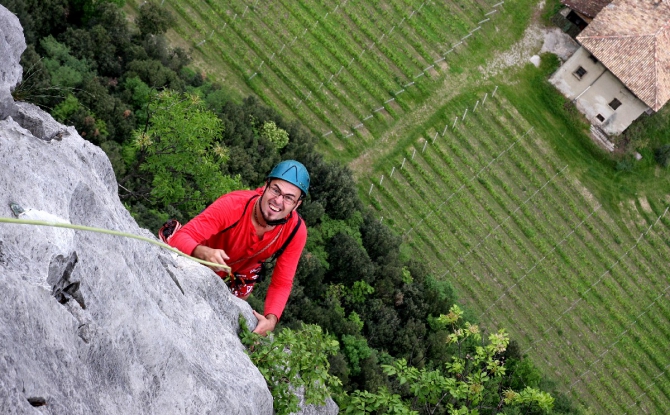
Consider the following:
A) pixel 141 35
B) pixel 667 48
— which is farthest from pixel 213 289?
pixel 667 48

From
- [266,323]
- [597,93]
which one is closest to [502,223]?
[597,93]

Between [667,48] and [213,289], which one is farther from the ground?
[667,48]

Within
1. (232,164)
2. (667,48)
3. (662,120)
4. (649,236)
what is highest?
(667,48)

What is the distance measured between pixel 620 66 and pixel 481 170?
1375 cm

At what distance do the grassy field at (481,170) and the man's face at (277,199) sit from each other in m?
29.7

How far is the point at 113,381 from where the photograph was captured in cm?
870

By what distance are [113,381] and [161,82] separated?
28.6 meters

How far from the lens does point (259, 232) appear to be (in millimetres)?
12344

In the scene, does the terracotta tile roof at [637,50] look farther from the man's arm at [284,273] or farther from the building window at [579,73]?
the man's arm at [284,273]

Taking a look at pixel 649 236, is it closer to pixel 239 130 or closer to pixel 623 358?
pixel 623 358

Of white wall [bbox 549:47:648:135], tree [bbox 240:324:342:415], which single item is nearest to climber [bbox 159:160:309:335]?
tree [bbox 240:324:342:415]

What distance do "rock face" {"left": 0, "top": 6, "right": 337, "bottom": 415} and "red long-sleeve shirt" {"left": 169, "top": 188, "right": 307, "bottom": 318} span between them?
0.68 meters

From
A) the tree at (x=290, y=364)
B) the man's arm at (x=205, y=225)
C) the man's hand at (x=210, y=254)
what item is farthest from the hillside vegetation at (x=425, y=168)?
the man's hand at (x=210, y=254)

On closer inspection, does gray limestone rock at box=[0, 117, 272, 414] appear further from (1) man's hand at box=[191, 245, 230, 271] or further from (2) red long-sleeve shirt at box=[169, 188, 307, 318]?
(2) red long-sleeve shirt at box=[169, 188, 307, 318]
